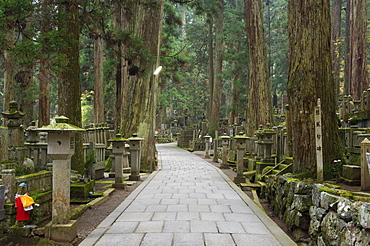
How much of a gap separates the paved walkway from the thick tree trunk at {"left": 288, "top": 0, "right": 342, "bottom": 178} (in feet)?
5.64

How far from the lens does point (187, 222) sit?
5070 millimetres

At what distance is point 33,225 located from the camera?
15.5 feet

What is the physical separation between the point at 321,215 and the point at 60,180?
3695 millimetres

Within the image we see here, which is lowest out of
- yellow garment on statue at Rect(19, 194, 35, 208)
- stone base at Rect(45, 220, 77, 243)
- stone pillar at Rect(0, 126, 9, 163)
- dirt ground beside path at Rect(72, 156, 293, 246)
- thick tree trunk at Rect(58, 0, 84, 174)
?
dirt ground beside path at Rect(72, 156, 293, 246)

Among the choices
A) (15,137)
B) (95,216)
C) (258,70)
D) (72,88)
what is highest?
(258,70)

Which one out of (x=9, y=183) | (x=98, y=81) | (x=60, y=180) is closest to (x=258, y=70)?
(x=98, y=81)

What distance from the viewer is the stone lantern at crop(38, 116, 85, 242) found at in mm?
4281

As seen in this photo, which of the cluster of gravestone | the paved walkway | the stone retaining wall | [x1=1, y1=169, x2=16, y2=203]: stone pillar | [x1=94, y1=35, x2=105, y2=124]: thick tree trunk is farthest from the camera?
[x1=94, y1=35, x2=105, y2=124]: thick tree trunk

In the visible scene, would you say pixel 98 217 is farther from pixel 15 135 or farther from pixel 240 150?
pixel 240 150

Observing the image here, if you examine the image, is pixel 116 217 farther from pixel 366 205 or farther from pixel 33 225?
pixel 366 205

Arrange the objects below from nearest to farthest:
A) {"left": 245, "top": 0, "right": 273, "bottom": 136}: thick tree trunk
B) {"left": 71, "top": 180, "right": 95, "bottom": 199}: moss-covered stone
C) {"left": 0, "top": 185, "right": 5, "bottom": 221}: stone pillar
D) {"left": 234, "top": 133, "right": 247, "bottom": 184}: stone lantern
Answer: {"left": 0, "top": 185, "right": 5, "bottom": 221}: stone pillar, {"left": 71, "top": 180, "right": 95, "bottom": 199}: moss-covered stone, {"left": 234, "top": 133, "right": 247, "bottom": 184}: stone lantern, {"left": 245, "top": 0, "right": 273, "bottom": 136}: thick tree trunk

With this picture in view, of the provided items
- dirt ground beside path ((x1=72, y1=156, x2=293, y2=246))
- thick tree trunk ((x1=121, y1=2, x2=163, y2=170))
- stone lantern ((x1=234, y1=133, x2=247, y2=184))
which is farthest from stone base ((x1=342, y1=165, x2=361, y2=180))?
thick tree trunk ((x1=121, y1=2, x2=163, y2=170))

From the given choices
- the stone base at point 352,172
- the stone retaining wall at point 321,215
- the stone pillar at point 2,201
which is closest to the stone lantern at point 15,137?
the stone pillar at point 2,201

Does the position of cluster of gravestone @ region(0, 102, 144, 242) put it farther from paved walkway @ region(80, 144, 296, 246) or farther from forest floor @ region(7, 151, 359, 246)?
paved walkway @ region(80, 144, 296, 246)
